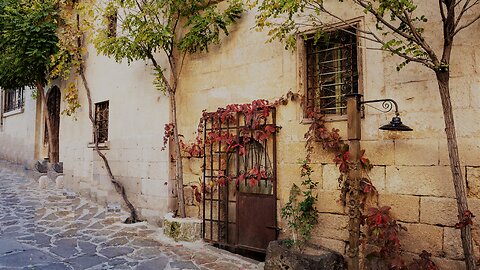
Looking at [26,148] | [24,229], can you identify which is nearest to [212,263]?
[24,229]

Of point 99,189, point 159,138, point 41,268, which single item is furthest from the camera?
point 99,189

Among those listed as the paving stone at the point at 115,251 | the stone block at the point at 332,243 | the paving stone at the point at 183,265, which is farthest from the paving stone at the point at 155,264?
the stone block at the point at 332,243

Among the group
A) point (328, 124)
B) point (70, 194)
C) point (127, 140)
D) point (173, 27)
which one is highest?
point (173, 27)

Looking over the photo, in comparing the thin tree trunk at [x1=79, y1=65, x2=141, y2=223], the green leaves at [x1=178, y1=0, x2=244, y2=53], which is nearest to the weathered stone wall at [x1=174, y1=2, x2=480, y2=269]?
the green leaves at [x1=178, y1=0, x2=244, y2=53]

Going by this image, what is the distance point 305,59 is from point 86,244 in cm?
429

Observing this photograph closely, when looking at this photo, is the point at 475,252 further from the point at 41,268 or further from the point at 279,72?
the point at 41,268

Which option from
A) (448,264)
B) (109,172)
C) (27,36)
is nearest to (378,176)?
(448,264)

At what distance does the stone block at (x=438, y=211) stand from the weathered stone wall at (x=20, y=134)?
40.9ft

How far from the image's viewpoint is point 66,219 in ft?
22.9

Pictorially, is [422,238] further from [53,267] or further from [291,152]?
[53,267]

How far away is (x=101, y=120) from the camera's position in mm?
8633

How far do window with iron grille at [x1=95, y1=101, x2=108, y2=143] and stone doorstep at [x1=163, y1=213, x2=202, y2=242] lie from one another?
3.60 metres

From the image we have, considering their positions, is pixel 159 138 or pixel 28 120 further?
pixel 28 120

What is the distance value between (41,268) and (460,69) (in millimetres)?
5326
